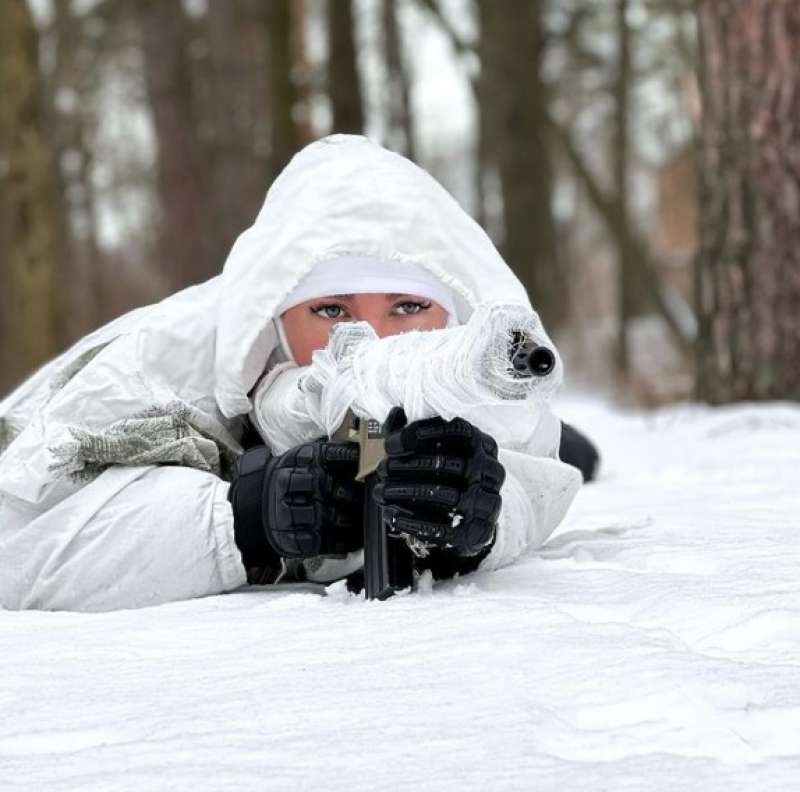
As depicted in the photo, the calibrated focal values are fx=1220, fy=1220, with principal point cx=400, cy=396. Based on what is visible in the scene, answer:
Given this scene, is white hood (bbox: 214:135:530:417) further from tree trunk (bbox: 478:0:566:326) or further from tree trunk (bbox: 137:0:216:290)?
tree trunk (bbox: 137:0:216:290)

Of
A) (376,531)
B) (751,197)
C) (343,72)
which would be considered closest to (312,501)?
(376,531)

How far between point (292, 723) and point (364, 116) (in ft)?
24.6

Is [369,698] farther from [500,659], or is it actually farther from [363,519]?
[363,519]

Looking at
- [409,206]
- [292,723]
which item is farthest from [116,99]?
[292,723]

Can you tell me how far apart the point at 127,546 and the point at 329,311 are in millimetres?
519

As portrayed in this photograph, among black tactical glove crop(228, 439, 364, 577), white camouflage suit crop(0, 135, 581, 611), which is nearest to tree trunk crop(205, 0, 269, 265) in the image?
white camouflage suit crop(0, 135, 581, 611)

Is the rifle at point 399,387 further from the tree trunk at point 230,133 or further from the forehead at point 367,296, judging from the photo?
the tree trunk at point 230,133

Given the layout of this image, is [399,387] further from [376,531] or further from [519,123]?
[519,123]

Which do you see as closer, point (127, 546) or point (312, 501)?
point (312, 501)

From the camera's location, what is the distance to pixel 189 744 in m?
1.23

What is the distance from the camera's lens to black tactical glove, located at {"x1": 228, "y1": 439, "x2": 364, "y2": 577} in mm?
1732

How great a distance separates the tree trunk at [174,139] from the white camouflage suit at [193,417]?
21.2ft

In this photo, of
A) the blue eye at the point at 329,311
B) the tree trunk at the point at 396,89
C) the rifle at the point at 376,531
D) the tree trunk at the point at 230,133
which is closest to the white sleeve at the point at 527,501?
the rifle at the point at 376,531

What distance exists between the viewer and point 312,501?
1.75 metres
